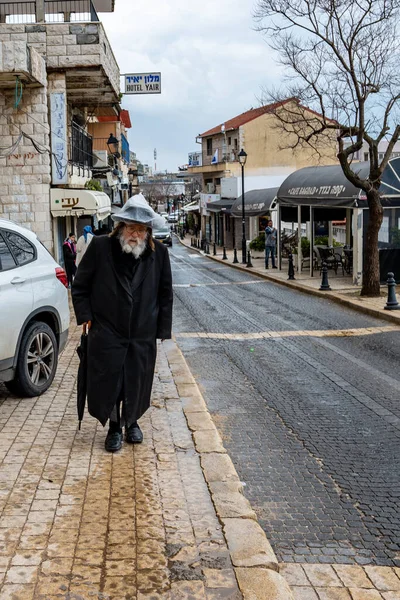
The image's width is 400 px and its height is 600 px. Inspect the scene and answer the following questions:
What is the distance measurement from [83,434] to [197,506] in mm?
1711

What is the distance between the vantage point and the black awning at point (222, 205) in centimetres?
4953

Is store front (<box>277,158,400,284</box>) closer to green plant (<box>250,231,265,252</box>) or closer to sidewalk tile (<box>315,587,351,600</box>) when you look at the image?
green plant (<box>250,231,265,252</box>)

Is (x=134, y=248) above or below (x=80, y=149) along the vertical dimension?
below

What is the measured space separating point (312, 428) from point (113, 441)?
218 cm

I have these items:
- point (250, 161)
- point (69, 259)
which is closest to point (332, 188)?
point (69, 259)

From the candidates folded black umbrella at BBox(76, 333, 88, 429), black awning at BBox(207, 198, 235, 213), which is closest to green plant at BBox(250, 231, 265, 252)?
black awning at BBox(207, 198, 235, 213)

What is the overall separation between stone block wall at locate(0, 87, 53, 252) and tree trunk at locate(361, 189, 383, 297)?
8619 mm

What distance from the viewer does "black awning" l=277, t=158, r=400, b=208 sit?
19453 mm

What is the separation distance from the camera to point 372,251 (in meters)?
18.0

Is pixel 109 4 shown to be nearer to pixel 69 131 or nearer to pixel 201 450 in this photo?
pixel 69 131

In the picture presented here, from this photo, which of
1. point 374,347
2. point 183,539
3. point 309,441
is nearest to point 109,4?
point 374,347

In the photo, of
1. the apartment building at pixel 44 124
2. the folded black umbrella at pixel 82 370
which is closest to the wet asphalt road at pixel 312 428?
the folded black umbrella at pixel 82 370

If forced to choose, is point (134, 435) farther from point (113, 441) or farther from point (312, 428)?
point (312, 428)

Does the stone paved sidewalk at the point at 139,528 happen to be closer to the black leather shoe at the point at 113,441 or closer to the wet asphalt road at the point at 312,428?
the black leather shoe at the point at 113,441
